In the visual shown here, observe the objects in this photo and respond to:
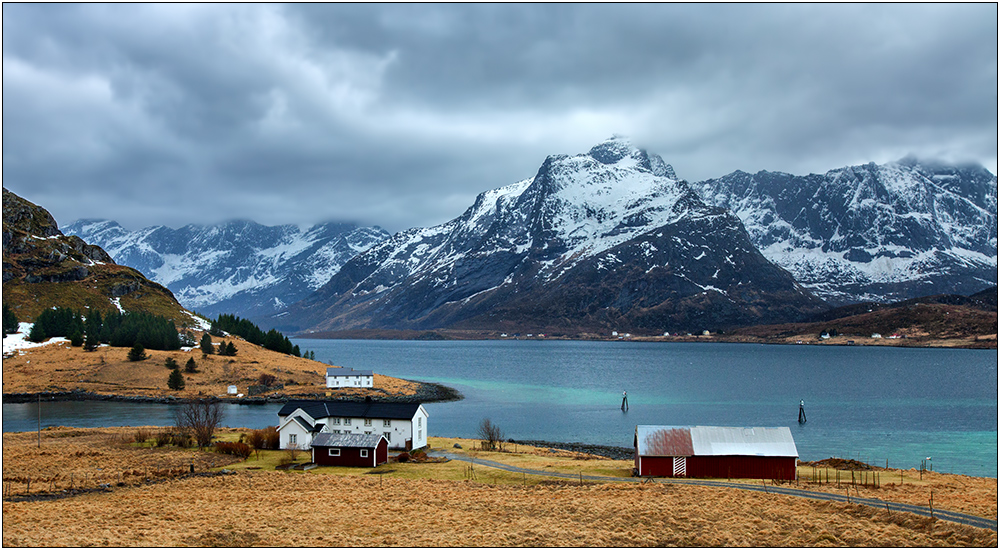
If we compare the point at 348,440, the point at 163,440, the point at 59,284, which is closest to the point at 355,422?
the point at 348,440

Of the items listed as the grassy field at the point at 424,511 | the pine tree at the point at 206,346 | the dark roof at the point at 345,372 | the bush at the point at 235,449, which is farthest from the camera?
the pine tree at the point at 206,346

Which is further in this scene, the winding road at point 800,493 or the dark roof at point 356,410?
the dark roof at point 356,410

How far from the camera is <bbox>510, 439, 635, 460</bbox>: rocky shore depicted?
72.0 meters

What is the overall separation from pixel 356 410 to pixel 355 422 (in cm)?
123

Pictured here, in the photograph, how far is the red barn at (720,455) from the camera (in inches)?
2028

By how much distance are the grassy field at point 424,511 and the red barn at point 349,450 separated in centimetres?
168

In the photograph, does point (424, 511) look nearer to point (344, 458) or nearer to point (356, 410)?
point (344, 458)

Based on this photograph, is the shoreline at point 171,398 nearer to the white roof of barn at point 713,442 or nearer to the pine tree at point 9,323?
the pine tree at point 9,323

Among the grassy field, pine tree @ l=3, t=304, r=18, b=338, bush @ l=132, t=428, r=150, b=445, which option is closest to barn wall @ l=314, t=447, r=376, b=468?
the grassy field

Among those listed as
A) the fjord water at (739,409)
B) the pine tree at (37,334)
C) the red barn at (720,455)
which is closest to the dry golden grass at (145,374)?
the pine tree at (37,334)

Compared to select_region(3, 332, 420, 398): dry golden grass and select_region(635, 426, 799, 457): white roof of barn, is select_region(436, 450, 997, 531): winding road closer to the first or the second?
select_region(635, 426, 799, 457): white roof of barn

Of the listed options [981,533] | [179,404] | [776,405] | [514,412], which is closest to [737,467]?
[981,533]

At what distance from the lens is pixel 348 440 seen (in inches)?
2330

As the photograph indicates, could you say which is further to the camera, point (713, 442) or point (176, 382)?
point (176, 382)
